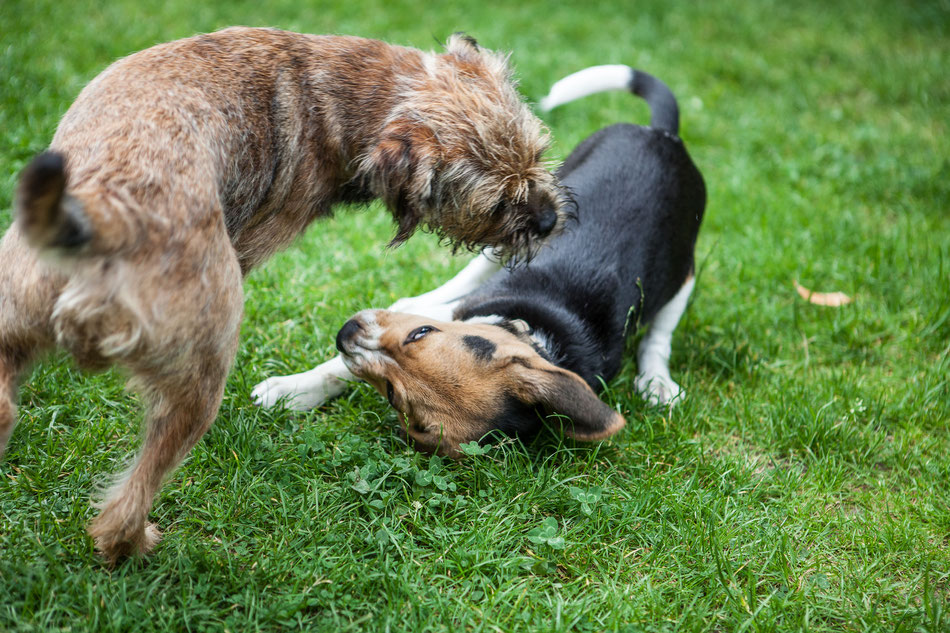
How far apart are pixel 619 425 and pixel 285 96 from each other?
6.94ft

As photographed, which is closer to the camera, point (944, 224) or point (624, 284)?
point (624, 284)

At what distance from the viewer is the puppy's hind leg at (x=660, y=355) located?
4.68 metres

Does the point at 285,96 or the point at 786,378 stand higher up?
the point at 285,96

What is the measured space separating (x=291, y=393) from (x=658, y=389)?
2.20 m

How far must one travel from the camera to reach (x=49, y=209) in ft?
7.39

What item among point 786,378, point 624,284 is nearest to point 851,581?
point 786,378

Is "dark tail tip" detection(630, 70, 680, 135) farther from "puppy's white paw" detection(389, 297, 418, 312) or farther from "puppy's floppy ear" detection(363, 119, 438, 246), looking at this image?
"puppy's floppy ear" detection(363, 119, 438, 246)

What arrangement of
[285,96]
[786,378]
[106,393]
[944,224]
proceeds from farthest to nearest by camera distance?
[944,224] → [786,378] → [106,393] → [285,96]

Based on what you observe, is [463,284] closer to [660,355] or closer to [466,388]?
[660,355]

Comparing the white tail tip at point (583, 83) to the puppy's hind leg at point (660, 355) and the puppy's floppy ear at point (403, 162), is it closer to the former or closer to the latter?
the puppy's hind leg at point (660, 355)

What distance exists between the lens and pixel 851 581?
3.48m

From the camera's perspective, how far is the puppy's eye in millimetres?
3867

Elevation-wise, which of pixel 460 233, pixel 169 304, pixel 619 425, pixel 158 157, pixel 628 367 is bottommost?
pixel 628 367

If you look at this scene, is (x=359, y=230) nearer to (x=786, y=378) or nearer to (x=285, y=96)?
(x=285, y=96)
